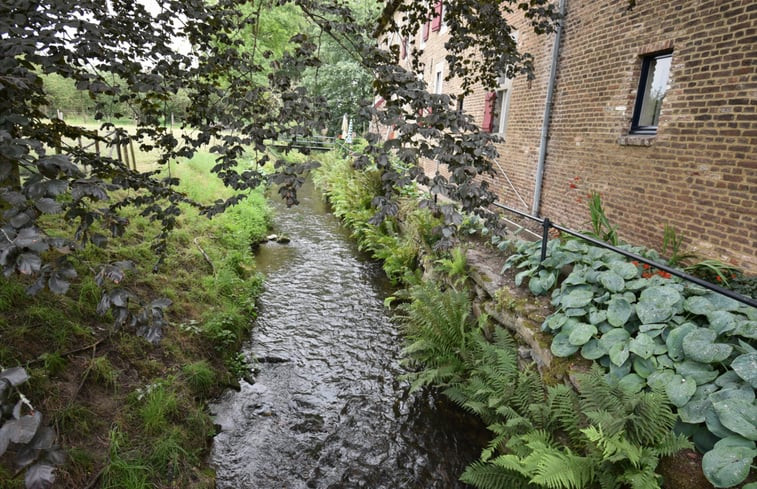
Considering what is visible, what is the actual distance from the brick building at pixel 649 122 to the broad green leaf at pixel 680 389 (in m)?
2.55

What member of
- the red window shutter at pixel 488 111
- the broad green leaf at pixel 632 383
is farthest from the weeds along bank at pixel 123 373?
the red window shutter at pixel 488 111

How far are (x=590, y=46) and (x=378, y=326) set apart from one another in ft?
19.5

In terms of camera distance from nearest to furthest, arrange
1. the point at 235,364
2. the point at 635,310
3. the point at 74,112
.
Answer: the point at 635,310, the point at 235,364, the point at 74,112

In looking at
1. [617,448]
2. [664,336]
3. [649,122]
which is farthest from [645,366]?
[649,122]

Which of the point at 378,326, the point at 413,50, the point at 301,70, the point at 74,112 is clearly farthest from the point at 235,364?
the point at 74,112

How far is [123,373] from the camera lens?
397 centimetres

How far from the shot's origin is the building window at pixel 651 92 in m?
5.75

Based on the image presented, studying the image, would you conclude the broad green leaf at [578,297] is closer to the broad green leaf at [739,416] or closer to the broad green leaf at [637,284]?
the broad green leaf at [637,284]

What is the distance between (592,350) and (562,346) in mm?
265

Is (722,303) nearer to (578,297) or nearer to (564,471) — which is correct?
(578,297)

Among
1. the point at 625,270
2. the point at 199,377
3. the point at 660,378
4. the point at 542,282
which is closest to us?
the point at 660,378

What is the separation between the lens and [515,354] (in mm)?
4332

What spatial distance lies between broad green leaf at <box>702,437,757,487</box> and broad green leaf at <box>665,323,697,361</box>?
700mm

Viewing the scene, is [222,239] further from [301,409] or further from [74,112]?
[74,112]
